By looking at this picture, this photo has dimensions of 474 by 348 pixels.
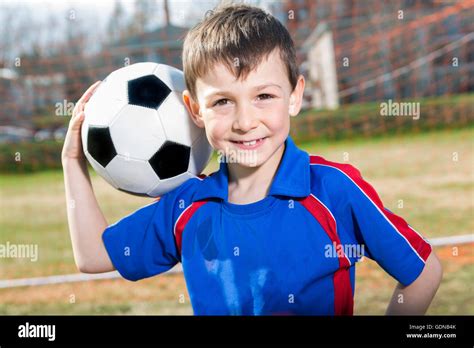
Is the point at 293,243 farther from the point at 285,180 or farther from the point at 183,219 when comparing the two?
the point at 183,219

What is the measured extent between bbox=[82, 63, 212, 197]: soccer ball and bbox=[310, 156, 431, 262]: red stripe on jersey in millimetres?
430

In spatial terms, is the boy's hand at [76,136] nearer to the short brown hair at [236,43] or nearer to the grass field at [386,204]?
the short brown hair at [236,43]

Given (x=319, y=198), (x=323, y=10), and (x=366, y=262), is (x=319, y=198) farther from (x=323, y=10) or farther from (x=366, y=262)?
(x=323, y=10)

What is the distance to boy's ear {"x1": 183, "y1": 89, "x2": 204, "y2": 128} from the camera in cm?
194

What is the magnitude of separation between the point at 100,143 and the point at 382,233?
2.61 ft

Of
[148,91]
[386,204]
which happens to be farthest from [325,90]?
[148,91]

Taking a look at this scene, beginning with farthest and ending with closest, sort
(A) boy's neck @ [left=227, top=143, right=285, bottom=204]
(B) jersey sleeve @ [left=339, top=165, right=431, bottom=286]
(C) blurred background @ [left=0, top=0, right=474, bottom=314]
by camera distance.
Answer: (C) blurred background @ [left=0, top=0, right=474, bottom=314], (A) boy's neck @ [left=227, top=143, right=285, bottom=204], (B) jersey sleeve @ [left=339, top=165, right=431, bottom=286]

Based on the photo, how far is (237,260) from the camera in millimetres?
1837

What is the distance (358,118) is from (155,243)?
7.71m

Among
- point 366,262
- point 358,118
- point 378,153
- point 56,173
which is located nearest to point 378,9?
point 358,118

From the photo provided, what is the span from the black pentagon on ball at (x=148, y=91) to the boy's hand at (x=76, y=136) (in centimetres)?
11

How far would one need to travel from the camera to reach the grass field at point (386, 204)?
354cm

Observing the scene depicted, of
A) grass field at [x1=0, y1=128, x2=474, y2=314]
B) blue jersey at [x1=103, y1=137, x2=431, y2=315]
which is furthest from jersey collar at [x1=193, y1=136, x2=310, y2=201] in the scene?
grass field at [x1=0, y1=128, x2=474, y2=314]

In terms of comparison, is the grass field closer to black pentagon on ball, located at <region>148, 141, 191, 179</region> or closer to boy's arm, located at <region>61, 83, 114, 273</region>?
boy's arm, located at <region>61, 83, 114, 273</region>
